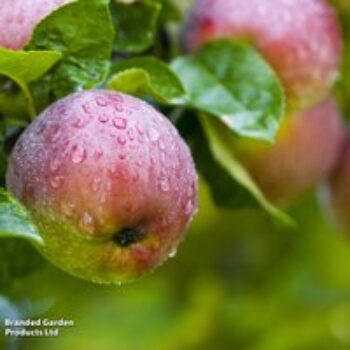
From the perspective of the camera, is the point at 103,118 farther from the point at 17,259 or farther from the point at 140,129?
the point at 17,259

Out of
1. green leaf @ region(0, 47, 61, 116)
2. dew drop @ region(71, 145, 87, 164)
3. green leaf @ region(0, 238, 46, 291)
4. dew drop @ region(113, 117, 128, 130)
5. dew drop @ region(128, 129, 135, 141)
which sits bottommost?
green leaf @ region(0, 238, 46, 291)

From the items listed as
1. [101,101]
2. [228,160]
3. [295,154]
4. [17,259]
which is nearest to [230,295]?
[295,154]

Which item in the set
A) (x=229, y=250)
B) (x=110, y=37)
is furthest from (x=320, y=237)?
(x=110, y=37)

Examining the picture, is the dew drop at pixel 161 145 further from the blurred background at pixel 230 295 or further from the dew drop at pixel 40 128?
the blurred background at pixel 230 295

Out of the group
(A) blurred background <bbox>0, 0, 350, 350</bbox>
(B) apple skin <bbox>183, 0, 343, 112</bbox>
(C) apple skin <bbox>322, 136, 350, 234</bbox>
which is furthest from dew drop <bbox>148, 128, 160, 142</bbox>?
(A) blurred background <bbox>0, 0, 350, 350</bbox>

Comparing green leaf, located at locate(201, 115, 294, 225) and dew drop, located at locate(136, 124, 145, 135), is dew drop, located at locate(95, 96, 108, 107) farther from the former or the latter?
green leaf, located at locate(201, 115, 294, 225)

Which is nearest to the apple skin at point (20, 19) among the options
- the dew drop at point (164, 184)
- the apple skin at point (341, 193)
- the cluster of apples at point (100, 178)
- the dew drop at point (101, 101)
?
the cluster of apples at point (100, 178)
